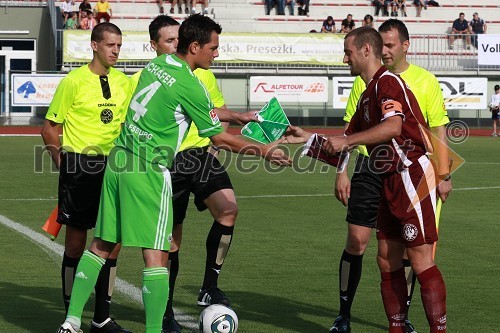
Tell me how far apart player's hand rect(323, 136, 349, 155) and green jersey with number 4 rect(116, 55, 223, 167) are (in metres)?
0.69

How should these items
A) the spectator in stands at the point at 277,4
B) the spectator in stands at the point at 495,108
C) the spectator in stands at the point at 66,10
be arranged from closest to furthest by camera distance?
the spectator in stands at the point at 495,108
the spectator in stands at the point at 66,10
the spectator in stands at the point at 277,4

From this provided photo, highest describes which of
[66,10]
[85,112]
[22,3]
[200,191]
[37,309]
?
[22,3]

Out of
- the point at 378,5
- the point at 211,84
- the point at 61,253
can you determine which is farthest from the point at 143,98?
the point at 378,5

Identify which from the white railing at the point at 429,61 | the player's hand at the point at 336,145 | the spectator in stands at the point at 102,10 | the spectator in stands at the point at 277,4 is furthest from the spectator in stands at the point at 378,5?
the player's hand at the point at 336,145

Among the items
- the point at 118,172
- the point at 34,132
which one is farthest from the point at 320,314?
the point at 34,132

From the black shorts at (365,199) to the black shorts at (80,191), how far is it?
183 centimetres

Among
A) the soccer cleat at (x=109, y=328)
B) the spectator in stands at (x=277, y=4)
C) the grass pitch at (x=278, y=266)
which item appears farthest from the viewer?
the spectator in stands at (x=277, y=4)

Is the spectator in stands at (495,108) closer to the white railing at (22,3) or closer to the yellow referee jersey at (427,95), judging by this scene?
the white railing at (22,3)

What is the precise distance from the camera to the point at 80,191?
7.28 meters

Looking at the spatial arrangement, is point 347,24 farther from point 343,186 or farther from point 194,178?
point 343,186

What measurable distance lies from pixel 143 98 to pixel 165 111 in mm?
168

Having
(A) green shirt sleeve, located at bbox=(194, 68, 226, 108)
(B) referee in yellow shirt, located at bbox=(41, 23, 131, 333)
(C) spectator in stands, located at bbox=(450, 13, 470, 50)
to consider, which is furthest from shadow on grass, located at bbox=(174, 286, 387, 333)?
(C) spectator in stands, located at bbox=(450, 13, 470, 50)

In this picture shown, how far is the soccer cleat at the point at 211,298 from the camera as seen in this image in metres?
7.59

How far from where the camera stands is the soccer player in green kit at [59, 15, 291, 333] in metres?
6.20
